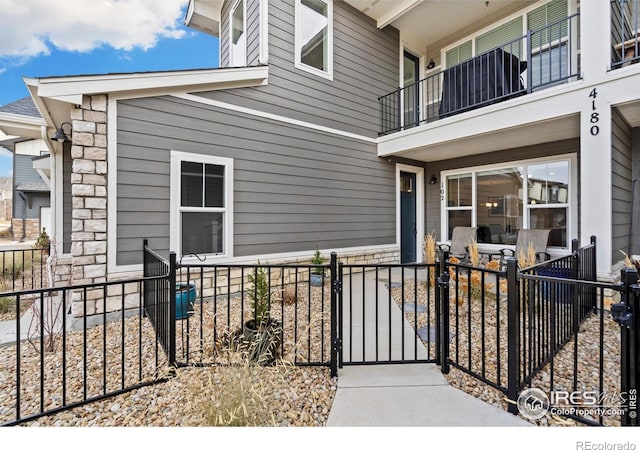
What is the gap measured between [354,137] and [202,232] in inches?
144

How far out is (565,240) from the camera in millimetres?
5246

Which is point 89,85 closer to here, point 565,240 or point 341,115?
point 341,115

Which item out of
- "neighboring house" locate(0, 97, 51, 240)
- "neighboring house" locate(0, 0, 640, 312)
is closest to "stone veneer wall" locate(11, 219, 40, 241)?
"neighboring house" locate(0, 97, 51, 240)

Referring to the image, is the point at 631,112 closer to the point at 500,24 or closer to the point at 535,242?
the point at 535,242

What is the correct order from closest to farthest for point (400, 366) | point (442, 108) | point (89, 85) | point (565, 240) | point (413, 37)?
1. point (400, 366)
2. point (89, 85)
3. point (565, 240)
4. point (442, 108)
5. point (413, 37)

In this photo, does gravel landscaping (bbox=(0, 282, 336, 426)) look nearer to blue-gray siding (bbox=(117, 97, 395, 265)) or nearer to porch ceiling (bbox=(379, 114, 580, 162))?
blue-gray siding (bbox=(117, 97, 395, 265))

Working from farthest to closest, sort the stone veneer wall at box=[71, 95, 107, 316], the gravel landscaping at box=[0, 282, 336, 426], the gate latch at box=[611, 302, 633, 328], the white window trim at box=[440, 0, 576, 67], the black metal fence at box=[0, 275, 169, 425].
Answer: the white window trim at box=[440, 0, 576, 67] → the stone veneer wall at box=[71, 95, 107, 316] → the black metal fence at box=[0, 275, 169, 425] → the gravel landscaping at box=[0, 282, 336, 426] → the gate latch at box=[611, 302, 633, 328]

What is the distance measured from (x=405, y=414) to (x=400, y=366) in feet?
1.98

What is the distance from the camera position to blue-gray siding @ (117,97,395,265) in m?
3.73

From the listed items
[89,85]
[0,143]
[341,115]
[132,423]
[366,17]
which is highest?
[366,17]

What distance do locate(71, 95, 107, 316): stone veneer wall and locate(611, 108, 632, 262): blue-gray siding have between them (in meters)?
6.25

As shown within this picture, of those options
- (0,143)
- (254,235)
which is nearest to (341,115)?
(254,235)

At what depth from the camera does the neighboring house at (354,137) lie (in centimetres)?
355

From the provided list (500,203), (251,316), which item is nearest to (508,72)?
(500,203)
